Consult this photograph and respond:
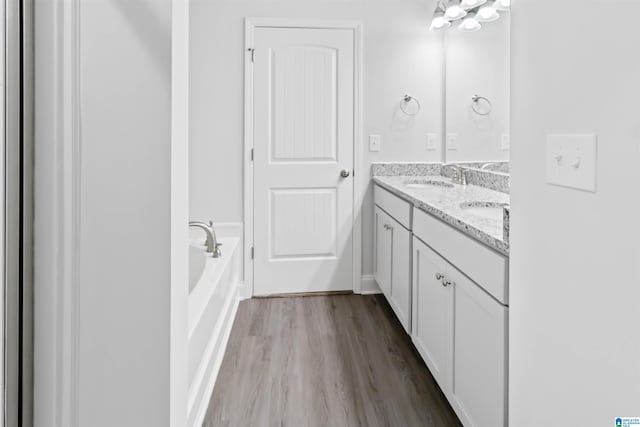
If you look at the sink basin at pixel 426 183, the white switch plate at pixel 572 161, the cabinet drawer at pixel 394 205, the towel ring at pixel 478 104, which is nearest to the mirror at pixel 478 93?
the towel ring at pixel 478 104

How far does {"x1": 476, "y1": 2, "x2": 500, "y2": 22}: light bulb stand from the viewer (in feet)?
8.64

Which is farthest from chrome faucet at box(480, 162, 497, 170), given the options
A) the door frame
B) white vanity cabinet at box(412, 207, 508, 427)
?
the door frame

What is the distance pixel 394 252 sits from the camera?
2.77 metres

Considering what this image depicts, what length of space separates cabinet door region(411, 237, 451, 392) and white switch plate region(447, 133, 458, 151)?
1.26 m

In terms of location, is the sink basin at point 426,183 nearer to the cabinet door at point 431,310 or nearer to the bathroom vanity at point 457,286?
the bathroom vanity at point 457,286

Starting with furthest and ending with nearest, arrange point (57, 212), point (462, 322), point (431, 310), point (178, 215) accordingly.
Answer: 1. point (431, 310)
2. point (462, 322)
3. point (178, 215)
4. point (57, 212)

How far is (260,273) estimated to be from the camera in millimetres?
3383

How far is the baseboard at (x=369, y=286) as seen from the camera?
3.46 metres

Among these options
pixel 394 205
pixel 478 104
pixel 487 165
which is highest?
pixel 478 104

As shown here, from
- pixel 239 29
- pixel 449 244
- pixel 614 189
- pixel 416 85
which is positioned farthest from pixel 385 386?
pixel 239 29

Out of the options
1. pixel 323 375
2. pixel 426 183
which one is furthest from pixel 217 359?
pixel 426 183

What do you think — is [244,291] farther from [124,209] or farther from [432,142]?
[124,209]

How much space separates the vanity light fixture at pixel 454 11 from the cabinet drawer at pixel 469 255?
1521mm

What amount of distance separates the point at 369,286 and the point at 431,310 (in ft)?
4.76
